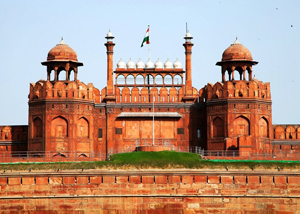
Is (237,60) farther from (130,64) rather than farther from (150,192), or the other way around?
(150,192)

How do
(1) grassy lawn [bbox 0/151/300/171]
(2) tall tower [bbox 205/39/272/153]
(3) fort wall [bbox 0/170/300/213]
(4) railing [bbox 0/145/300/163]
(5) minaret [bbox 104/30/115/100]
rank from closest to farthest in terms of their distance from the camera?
1. (3) fort wall [bbox 0/170/300/213]
2. (1) grassy lawn [bbox 0/151/300/171]
3. (4) railing [bbox 0/145/300/163]
4. (2) tall tower [bbox 205/39/272/153]
5. (5) minaret [bbox 104/30/115/100]

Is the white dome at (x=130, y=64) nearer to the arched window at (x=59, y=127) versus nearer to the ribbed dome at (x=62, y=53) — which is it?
the ribbed dome at (x=62, y=53)

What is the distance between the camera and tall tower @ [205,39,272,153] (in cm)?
7238

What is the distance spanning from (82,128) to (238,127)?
15163mm

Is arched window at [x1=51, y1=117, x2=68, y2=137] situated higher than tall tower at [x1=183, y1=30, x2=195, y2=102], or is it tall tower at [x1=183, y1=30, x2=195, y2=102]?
tall tower at [x1=183, y1=30, x2=195, y2=102]

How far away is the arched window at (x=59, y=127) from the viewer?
7306 centimetres

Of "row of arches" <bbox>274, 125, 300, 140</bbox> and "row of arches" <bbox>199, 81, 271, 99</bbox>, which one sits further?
"row of arches" <bbox>274, 125, 300, 140</bbox>

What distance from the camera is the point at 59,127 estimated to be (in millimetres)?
73312

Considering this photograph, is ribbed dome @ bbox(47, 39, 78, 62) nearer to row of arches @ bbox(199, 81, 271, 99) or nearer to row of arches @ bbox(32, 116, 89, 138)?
row of arches @ bbox(32, 116, 89, 138)

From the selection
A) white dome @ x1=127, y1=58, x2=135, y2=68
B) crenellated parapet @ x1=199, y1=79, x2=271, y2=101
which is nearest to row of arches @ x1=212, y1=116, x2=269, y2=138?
crenellated parapet @ x1=199, y1=79, x2=271, y2=101

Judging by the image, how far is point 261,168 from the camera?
62.4 metres

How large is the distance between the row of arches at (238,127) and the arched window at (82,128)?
40.7 ft

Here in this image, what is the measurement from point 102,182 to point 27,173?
610 cm

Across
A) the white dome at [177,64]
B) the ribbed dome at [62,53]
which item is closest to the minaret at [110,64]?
the ribbed dome at [62,53]
